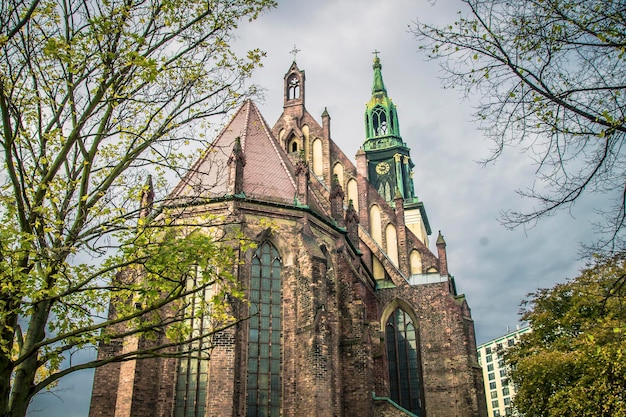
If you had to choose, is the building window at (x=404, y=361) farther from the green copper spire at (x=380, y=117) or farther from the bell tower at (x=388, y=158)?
the green copper spire at (x=380, y=117)

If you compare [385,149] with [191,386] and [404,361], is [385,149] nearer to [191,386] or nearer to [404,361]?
[404,361]

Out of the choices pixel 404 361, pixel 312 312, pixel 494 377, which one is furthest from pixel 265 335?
pixel 494 377

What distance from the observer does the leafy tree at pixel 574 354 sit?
17.8 m

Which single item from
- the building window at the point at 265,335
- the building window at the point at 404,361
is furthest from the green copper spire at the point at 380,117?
the building window at the point at 265,335

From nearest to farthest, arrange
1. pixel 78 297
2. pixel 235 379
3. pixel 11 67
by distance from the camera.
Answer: pixel 11 67 < pixel 78 297 < pixel 235 379

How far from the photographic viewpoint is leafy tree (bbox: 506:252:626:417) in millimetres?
17844

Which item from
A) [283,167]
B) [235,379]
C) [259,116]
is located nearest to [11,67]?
[235,379]

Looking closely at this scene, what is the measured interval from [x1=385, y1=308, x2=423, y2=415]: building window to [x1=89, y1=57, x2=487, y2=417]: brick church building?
47 mm

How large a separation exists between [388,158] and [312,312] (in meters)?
23.5

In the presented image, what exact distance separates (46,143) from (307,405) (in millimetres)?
11556

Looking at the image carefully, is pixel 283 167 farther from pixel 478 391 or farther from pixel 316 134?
pixel 478 391

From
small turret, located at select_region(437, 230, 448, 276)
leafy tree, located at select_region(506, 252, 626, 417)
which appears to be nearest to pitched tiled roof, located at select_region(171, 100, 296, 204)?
small turret, located at select_region(437, 230, 448, 276)

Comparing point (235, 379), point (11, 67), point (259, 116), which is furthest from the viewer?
point (259, 116)

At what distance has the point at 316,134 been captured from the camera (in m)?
31.7
